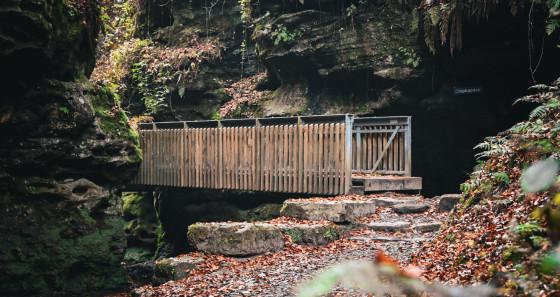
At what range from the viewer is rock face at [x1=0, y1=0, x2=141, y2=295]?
24.9 feet

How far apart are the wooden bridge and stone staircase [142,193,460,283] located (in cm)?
95

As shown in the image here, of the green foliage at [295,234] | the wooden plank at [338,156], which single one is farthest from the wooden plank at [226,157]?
the green foliage at [295,234]

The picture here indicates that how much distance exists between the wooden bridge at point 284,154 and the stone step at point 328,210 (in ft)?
3.84

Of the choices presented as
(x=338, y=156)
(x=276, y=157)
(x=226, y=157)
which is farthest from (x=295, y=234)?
(x=226, y=157)

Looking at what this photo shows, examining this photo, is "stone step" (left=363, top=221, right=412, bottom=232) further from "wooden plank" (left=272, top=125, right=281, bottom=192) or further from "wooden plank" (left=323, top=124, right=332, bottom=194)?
"wooden plank" (left=272, top=125, right=281, bottom=192)

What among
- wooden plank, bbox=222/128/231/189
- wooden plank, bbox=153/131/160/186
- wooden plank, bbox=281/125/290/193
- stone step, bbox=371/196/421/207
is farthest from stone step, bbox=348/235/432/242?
wooden plank, bbox=153/131/160/186

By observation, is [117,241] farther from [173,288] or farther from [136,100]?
[136,100]

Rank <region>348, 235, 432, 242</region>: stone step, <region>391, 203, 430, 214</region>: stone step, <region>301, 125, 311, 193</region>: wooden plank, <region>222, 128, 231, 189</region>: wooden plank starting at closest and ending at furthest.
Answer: <region>348, 235, 432, 242</region>: stone step
<region>391, 203, 430, 214</region>: stone step
<region>301, 125, 311, 193</region>: wooden plank
<region>222, 128, 231, 189</region>: wooden plank

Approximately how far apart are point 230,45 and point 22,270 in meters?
11.8

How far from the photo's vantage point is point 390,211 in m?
8.84

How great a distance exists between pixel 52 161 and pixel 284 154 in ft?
17.0

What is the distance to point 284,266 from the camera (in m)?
6.23

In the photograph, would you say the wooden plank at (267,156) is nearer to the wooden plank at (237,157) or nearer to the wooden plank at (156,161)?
the wooden plank at (237,157)

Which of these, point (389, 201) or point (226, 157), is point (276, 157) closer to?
point (226, 157)
